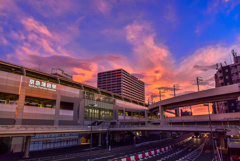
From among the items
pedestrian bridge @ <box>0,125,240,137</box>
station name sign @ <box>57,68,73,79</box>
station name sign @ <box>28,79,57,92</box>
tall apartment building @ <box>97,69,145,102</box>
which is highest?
tall apartment building @ <box>97,69,145,102</box>

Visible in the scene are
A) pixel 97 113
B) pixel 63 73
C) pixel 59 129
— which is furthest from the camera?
pixel 63 73

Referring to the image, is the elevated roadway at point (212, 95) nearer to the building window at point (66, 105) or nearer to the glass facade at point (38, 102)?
the building window at point (66, 105)

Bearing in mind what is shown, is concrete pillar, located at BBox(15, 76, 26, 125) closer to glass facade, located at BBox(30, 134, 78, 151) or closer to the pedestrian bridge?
Result: glass facade, located at BBox(30, 134, 78, 151)

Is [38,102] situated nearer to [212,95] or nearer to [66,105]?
[66,105]

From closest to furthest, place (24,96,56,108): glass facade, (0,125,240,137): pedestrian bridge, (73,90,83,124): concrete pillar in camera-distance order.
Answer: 1. (0,125,240,137): pedestrian bridge
2. (24,96,56,108): glass facade
3. (73,90,83,124): concrete pillar

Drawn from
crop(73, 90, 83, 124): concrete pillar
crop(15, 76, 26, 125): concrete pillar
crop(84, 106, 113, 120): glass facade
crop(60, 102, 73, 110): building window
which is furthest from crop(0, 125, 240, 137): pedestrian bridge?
crop(60, 102, 73, 110): building window

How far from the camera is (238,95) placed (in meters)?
44.8

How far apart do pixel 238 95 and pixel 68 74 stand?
67.8m

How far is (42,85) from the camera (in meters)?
50.3

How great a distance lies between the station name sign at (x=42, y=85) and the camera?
1876 inches

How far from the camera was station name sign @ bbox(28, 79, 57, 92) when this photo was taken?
156ft

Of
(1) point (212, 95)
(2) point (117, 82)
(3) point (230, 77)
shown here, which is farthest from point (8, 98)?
(2) point (117, 82)

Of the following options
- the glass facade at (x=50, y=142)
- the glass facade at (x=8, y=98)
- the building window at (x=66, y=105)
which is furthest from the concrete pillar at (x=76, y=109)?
the glass facade at (x=8, y=98)

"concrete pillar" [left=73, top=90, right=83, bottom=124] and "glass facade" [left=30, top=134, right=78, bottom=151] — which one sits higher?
"concrete pillar" [left=73, top=90, right=83, bottom=124]
